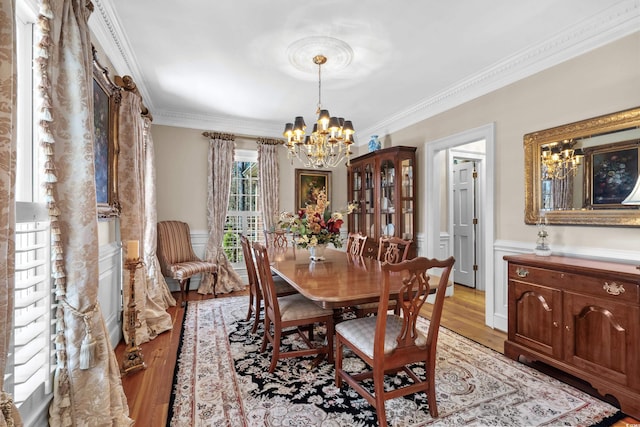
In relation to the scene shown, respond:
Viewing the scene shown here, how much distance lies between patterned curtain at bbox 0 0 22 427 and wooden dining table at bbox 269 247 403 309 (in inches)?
49.4

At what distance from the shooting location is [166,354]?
8.75 ft

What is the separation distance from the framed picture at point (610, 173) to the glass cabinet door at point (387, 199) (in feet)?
7.56

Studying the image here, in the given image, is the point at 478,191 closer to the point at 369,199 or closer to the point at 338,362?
the point at 369,199

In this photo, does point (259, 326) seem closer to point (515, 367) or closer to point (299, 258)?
point (299, 258)

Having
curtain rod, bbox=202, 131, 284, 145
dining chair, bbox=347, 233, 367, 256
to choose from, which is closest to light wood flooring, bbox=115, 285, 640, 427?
dining chair, bbox=347, 233, 367, 256

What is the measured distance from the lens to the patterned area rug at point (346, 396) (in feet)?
5.99

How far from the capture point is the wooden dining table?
1817mm

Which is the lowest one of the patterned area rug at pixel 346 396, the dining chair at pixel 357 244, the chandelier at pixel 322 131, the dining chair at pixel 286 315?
the patterned area rug at pixel 346 396

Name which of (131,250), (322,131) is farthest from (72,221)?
(322,131)

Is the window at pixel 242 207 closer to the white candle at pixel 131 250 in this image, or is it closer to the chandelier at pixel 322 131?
the chandelier at pixel 322 131

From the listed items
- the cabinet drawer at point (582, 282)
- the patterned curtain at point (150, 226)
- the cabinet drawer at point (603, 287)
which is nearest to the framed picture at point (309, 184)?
the patterned curtain at point (150, 226)

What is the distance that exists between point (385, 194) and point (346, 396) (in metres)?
3.27

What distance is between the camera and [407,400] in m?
2.00

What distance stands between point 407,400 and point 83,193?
2.25 metres
